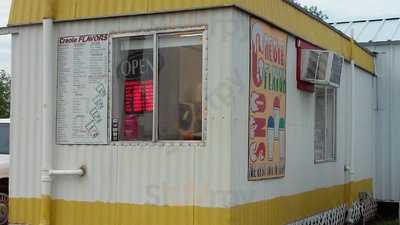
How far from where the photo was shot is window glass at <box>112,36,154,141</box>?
7496 mm

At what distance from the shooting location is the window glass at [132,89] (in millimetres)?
7496

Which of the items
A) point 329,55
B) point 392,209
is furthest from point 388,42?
point 329,55

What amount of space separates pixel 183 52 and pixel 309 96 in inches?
117

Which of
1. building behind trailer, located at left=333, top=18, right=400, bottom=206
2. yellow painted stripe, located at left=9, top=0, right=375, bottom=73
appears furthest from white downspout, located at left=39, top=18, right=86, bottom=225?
building behind trailer, located at left=333, top=18, right=400, bottom=206

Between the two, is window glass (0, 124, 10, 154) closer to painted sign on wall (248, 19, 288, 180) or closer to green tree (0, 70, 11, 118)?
painted sign on wall (248, 19, 288, 180)

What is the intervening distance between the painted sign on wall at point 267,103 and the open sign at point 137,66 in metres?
1.21

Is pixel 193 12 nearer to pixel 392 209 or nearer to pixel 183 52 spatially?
pixel 183 52

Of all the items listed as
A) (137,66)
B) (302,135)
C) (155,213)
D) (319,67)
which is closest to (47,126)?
(137,66)

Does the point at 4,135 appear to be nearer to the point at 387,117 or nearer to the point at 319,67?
the point at 319,67

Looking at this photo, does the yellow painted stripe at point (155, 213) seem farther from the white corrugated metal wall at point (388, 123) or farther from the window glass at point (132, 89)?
the white corrugated metal wall at point (388, 123)

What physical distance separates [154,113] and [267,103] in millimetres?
1499

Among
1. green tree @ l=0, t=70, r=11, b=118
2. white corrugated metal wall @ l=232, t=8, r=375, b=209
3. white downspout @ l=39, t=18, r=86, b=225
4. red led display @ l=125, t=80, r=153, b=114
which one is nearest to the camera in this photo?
white corrugated metal wall @ l=232, t=8, r=375, b=209

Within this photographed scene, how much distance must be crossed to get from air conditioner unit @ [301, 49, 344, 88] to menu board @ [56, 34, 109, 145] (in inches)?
120

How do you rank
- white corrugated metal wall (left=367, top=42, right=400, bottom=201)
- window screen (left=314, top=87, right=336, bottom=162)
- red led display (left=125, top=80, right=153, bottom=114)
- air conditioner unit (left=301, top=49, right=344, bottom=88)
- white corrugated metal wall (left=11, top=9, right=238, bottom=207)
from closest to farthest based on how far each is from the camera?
white corrugated metal wall (left=11, top=9, right=238, bottom=207), red led display (left=125, top=80, right=153, bottom=114), air conditioner unit (left=301, top=49, right=344, bottom=88), window screen (left=314, top=87, right=336, bottom=162), white corrugated metal wall (left=367, top=42, right=400, bottom=201)
